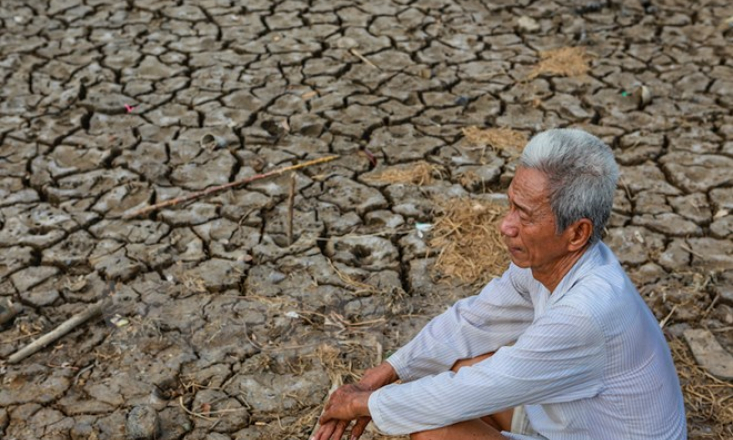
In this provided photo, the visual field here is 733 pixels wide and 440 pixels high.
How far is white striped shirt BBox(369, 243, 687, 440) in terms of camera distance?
95.9 inches

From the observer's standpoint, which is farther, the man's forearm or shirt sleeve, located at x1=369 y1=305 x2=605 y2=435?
the man's forearm

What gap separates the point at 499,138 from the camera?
17.3ft

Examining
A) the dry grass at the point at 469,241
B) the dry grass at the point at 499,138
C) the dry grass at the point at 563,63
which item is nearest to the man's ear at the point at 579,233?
the dry grass at the point at 469,241

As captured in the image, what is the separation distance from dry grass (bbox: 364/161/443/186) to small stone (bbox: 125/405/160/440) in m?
2.00

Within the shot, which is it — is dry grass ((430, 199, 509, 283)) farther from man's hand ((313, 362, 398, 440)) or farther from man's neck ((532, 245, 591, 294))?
man's neck ((532, 245, 591, 294))

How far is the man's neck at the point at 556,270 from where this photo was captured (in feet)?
→ 8.72

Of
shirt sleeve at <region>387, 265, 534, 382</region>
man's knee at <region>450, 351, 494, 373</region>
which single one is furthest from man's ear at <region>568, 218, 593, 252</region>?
man's knee at <region>450, 351, 494, 373</region>

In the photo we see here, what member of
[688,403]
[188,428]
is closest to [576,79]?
[688,403]

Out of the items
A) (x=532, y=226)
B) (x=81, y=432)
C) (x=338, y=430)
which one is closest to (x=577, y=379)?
(x=532, y=226)

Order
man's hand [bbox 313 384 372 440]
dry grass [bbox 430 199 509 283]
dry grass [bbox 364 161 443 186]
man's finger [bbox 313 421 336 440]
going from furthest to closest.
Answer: dry grass [bbox 364 161 443 186] < dry grass [bbox 430 199 509 283] < man's finger [bbox 313 421 336 440] < man's hand [bbox 313 384 372 440]

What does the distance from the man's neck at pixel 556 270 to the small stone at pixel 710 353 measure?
1.34 meters

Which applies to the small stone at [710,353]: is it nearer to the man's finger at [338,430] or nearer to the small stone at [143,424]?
the man's finger at [338,430]

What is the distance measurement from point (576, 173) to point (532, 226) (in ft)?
0.74

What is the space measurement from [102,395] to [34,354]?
43 cm
